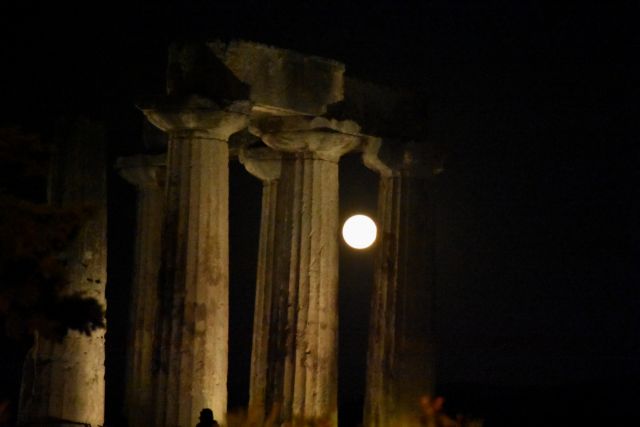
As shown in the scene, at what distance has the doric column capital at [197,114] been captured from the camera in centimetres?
2620

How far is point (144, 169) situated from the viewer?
32.8m

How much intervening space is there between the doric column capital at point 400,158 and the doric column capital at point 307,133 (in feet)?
3.61

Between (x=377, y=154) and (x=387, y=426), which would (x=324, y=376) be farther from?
(x=377, y=154)

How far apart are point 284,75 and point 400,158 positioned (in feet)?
13.0

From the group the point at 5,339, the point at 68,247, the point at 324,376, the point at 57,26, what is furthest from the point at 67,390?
the point at 5,339

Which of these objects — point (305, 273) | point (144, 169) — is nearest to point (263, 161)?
point (144, 169)

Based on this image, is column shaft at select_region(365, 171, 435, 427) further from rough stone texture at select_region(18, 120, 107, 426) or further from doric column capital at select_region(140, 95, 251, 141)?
rough stone texture at select_region(18, 120, 107, 426)

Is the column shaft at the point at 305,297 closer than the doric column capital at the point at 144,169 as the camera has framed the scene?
Yes

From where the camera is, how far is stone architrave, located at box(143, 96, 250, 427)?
26.4m

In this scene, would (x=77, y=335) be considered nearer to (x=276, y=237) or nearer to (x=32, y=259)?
(x=276, y=237)

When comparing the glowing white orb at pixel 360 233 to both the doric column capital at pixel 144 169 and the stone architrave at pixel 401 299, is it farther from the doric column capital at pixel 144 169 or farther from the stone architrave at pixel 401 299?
the doric column capital at pixel 144 169

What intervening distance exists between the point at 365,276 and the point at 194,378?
18.0 metres

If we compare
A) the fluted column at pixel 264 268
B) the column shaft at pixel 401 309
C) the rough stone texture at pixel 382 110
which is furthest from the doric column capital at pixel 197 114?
the column shaft at pixel 401 309

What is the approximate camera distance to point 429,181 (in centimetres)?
3162
